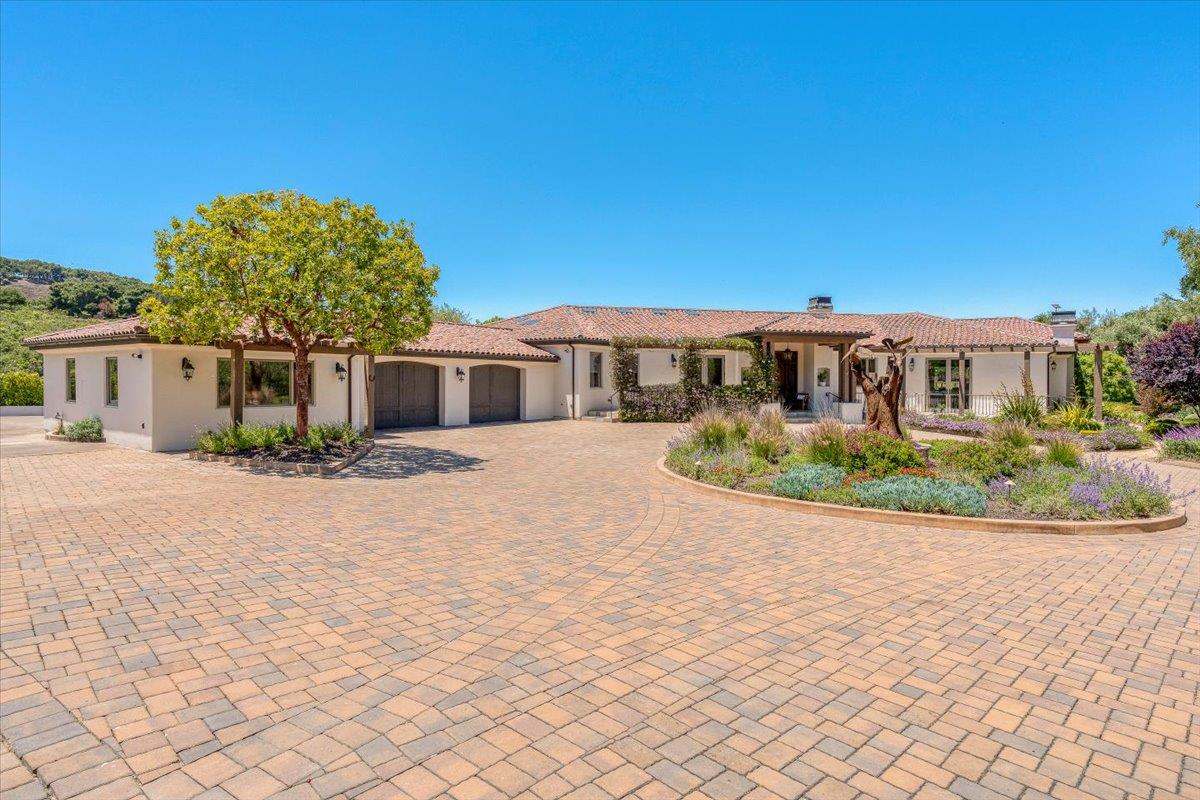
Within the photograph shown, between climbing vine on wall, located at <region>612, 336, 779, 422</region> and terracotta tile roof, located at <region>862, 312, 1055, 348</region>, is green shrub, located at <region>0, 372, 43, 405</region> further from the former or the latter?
terracotta tile roof, located at <region>862, 312, 1055, 348</region>

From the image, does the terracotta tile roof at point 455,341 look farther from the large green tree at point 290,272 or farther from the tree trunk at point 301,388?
the large green tree at point 290,272

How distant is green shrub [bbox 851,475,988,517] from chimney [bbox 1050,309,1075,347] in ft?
68.7

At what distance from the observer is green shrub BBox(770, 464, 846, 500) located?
30.9 feet

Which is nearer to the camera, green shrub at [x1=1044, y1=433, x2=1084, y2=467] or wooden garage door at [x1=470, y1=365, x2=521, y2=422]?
green shrub at [x1=1044, y1=433, x2=1084, y2=467]

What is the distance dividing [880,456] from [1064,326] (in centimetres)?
2078

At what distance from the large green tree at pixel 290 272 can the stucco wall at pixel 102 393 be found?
2.84m

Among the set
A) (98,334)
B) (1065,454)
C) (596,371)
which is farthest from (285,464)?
(596,371)

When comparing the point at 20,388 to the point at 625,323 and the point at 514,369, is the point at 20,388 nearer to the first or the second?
the point at 514,369

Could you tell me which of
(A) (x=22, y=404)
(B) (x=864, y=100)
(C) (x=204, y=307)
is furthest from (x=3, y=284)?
(B) (x=864, y=100)

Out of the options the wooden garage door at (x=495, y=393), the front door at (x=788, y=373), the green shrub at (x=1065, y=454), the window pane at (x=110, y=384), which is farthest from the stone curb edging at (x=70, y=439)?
the front door at (x=788, y=373)

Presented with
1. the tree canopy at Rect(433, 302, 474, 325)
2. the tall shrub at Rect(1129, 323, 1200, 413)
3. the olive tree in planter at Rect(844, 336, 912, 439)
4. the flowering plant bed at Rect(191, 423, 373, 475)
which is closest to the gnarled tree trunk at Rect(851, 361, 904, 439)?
the olive tree in planter at Rect(844, 336, 912, 439)

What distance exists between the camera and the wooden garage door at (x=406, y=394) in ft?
70.2

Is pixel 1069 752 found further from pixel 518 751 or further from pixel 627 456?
pixel 627 456

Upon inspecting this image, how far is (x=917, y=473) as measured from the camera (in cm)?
1011
